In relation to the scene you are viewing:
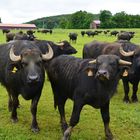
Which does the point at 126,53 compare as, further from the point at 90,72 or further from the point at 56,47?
the point at 56,47

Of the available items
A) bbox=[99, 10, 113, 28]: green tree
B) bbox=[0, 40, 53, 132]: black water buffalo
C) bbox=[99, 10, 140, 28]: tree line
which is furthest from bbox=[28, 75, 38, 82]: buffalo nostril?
bbox=[99, 10, 113, 28]: green tree

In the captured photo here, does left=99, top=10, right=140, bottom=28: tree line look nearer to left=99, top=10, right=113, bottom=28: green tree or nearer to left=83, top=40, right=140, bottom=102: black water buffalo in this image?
left=99, top=10, right=113, bottom=28: green tree

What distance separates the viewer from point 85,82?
641 centimetres

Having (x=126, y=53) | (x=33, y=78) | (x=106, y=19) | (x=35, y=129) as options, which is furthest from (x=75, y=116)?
(x=106, y=19)

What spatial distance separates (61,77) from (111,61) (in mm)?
1344

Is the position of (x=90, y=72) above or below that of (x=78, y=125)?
above

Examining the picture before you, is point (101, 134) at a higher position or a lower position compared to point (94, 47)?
lower

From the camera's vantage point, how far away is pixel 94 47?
12.5m

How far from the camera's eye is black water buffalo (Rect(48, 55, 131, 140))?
607 centimetres

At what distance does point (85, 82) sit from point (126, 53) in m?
1.68

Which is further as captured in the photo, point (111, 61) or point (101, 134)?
point (101, 134)

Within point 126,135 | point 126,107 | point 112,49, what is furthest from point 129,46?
point 126,135

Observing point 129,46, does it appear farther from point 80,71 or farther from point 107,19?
point 107,19

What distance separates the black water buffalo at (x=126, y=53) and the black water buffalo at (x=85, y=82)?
→ 4.44ft
